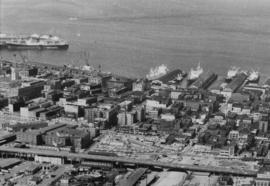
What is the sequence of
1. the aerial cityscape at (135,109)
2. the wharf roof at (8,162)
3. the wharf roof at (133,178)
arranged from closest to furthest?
1. the wharf roof at (133,178)
2. the aerial cityscape at (135,109)
3. the wharf roof at (8,162)

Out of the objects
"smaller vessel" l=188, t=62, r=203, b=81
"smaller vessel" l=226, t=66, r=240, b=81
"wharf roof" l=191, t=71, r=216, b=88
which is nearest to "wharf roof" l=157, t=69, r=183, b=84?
"smaller vessel" l=188, t=62, r=203, b=81

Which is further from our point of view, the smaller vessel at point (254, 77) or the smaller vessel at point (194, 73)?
the smaller vessel at point (194, 73)

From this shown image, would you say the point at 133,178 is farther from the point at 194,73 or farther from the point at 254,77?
the point at 254,77

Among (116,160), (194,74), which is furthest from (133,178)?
(194,74)

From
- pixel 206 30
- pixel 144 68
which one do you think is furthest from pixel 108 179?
pixel 206 30

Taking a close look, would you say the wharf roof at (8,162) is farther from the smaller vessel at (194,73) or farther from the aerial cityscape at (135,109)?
the smaller vessel at (194,73)

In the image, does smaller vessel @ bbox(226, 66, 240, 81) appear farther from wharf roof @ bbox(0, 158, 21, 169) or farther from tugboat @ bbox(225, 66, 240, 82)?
wharf roof @ bbox(0, 158, 21, 169)

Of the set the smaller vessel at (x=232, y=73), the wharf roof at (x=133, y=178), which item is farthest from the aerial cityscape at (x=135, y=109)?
the smaller vessel at (x=232, y=73)
